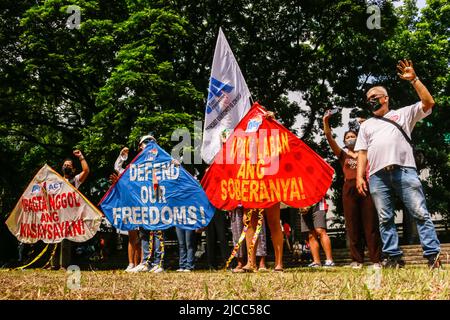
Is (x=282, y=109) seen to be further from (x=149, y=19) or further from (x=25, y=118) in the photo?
(x=25, y=118)

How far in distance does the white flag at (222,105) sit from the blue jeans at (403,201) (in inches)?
122

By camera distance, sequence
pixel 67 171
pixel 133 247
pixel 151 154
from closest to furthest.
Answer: pixel 151 154, pixel 133 247, pixel 67 171

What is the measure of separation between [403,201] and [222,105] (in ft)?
12.7

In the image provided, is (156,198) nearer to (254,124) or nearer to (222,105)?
(254,124)

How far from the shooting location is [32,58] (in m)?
15.8

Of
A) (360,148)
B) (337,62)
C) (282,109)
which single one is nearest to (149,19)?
(282,109)

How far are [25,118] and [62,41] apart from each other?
3409 millimetres

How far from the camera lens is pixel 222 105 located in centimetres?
831

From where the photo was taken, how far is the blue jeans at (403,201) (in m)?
4.92

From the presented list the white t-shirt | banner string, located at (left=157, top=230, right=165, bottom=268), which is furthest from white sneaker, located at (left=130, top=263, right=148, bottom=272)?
the white t-shirt

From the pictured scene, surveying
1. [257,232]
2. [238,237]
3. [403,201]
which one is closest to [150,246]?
[238,237]

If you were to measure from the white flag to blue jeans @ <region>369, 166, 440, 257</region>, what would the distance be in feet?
10.2

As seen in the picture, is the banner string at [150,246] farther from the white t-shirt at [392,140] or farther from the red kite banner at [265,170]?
the white t-shirt at [392,140]

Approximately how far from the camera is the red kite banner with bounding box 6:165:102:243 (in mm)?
8109
